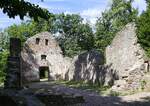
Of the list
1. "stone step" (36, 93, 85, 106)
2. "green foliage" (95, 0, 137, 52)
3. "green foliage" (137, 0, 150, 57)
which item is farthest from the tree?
"stone step" (36, 93, 85, 106)

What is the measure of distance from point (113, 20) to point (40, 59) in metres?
13.8

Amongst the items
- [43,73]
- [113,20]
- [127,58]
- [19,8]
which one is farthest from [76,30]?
[19,8]

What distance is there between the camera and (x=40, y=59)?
37.5m

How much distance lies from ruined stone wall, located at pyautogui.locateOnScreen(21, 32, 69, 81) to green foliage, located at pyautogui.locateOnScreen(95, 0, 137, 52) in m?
9.09

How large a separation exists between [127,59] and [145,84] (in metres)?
3.99

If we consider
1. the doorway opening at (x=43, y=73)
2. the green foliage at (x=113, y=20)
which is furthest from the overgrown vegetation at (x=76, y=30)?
the doorway opening at (x=43, y=73)

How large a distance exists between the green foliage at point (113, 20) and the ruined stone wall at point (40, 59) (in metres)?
9.09

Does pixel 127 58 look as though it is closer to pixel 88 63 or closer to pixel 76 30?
pixel 88 63

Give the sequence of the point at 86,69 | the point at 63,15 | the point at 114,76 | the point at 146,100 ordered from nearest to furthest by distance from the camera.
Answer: the point at 146,100, the point at 114,76, the point at 86,69, the point at 63,15

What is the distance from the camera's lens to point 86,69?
29.4 meters

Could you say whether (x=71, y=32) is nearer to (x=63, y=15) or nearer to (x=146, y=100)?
(x=63, y=15)

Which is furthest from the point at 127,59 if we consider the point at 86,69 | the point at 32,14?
the point at 32,14

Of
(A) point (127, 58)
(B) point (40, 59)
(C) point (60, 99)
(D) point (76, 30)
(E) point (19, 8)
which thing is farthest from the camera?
(D) point (76, 30)

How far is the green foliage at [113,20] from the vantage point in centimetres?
4392
